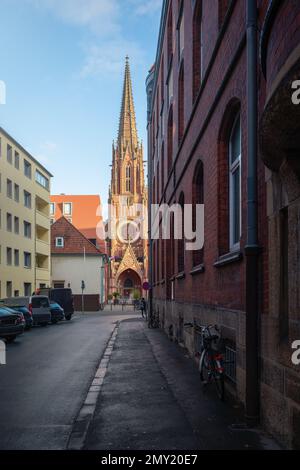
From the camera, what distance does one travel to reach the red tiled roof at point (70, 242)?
61000mm

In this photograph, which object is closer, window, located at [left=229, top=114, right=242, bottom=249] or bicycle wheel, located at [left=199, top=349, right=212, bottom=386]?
bicycle wheel, located at [left=199, top=349, right=212, bottom=386]

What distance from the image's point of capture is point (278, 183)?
600 cm

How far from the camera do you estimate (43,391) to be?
30.6 feet

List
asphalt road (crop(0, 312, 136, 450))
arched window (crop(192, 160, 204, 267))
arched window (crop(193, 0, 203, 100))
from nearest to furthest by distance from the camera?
asphalt road (crop(0, 312, 136, 450)) → arched window (crop(192, 160, 204, 267)) → arched window (crop(193, 0, 203, 100))

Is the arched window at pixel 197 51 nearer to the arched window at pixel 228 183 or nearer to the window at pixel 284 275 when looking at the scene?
the arched window at pixel 228 183

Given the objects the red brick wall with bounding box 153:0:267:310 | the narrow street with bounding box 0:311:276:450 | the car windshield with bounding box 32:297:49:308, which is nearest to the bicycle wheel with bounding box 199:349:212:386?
the narrow street with bounding box 0:311:276:450

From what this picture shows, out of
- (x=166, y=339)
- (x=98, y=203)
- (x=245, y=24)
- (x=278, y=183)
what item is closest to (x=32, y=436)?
(x=278, y=183)

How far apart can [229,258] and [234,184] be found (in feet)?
5.27

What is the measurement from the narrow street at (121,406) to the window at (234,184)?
102 inches

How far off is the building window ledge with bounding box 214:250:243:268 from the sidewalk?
200cm

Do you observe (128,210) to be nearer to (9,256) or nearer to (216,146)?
(9,256)

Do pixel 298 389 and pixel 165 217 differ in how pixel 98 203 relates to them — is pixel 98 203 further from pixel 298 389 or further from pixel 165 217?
pixel 298 389

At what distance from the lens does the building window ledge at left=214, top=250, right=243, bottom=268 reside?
7770 mm

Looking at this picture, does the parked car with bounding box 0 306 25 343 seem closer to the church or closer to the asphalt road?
the asphalt road
